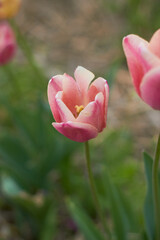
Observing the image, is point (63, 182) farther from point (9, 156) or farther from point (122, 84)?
point (122, 84)

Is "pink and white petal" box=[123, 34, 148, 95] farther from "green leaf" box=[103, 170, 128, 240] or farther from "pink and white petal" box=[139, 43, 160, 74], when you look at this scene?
"green leaf" box=[103, 170, 128, 240]

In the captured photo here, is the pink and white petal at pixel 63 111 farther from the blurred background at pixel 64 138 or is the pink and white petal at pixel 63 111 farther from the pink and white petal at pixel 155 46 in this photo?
the blurred background at pixel 64 138

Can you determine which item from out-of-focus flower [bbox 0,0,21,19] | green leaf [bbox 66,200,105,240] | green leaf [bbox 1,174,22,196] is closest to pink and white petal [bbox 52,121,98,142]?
green leaf [bbox 66,200,105,240]

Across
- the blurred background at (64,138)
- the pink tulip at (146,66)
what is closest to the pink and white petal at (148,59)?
the pink tulip at (146,66)

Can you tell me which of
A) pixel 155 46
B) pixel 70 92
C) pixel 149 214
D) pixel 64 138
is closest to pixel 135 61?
pixel 155 46

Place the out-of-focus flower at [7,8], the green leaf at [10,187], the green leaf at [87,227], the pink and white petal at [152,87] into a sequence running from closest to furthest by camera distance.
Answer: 1. the pink and white petal at [152,87]
2. the green leaf at [87,227]
3. the green leaf at [10,187]
4. the out-of-focus flower at [7,8]

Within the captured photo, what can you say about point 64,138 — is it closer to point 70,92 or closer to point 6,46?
point 6,46
